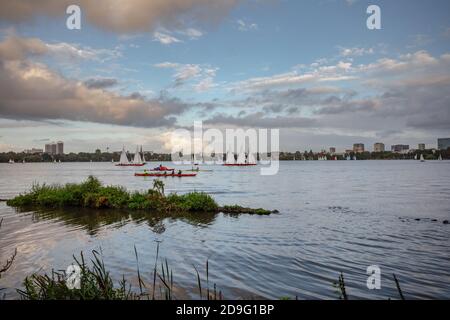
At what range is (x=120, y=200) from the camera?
108ft

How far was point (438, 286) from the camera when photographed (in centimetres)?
1358

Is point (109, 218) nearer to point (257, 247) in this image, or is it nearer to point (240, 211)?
point (240, 211)

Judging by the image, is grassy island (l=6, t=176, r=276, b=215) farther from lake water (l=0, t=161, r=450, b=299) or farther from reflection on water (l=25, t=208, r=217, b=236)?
lake water (l=0, t=161, r=450, b=299)

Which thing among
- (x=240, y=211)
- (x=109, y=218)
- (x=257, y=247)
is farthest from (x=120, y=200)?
(x=257, y=247)

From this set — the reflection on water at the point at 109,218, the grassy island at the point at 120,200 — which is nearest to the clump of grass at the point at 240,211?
the grassy island at the point at 120,200

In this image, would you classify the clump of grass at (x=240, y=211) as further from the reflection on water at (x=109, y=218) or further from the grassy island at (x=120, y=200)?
the reflection on water at (x=109, y=218)

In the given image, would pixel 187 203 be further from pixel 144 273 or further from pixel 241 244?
pixel 144 273

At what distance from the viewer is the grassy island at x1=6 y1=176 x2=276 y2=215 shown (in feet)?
104

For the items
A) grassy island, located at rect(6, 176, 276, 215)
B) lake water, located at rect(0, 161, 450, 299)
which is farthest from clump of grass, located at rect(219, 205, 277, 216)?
lake water, located at rect(0, 161, 450, 299)

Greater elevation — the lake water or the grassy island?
the grassy island

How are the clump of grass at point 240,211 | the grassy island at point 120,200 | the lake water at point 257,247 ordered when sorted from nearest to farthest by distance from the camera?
the lake water at point 257,247 < the clump of grass at point 240,211 < the grassy island at point 120,200

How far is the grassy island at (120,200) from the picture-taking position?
31594 mm
